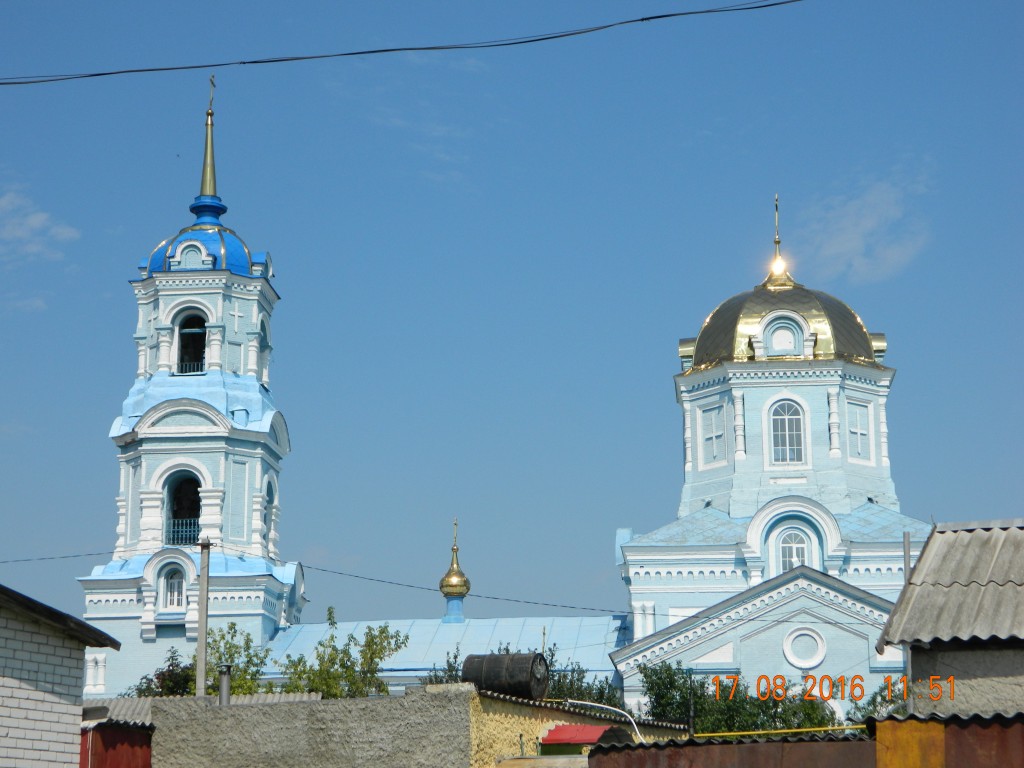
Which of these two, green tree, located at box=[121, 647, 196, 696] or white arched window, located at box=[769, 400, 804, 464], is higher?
white arched window, located at box=[769, 400, 804, 464]

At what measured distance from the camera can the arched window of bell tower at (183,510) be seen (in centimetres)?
3975

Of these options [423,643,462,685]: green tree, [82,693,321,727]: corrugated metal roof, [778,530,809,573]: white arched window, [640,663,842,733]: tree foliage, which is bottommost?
[82,693,321,727]: corrugated metal roof

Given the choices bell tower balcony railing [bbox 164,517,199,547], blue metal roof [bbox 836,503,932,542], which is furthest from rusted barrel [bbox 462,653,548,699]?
bell tower balcony railing [bbox 164,517,199,547]

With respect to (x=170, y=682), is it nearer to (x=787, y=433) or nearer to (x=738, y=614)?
(x=738, y=614)

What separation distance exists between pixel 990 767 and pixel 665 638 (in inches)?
942

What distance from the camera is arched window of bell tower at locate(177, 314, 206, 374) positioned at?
4062cm

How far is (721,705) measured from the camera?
29266mm

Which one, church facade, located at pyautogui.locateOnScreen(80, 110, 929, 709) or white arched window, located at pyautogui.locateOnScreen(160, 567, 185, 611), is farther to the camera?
white arched window, located at pyautogui.locateOnScreen(160, 567, 185, 611)

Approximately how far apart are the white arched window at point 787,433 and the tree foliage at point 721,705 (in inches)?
282

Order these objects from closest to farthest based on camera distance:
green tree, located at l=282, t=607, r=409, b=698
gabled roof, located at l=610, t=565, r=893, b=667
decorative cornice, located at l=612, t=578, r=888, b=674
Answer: green tree, located at l=282, t=607, r=409, b=698, gabled roof, located at l=610, t=565, r=893, b=667, decorative cornice, located at l=612, t=578, r=888, b=674

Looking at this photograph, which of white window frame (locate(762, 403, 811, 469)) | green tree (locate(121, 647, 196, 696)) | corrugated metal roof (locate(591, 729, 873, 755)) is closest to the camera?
corrugated metal roof (locate(591, 729, 873, 755))

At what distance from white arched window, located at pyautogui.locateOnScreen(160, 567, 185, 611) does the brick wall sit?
26178mm

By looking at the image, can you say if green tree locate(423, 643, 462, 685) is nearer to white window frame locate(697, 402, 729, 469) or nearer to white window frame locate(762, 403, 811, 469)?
white window frame locate(697, 402, 729, 469)

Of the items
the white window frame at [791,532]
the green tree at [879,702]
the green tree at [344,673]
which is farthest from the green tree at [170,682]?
the white window frame at [791,532]
